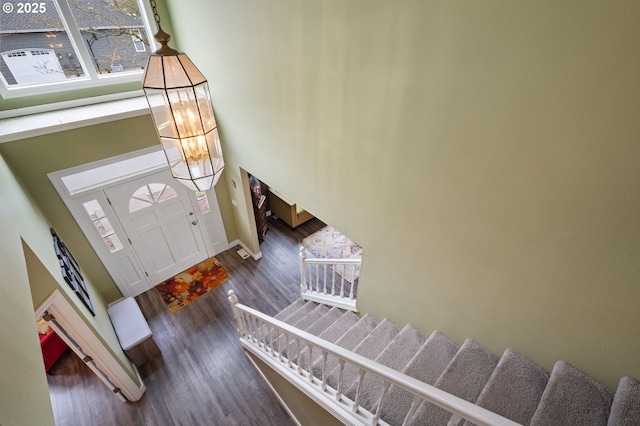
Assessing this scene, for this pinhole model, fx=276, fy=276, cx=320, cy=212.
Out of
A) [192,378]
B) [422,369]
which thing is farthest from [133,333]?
[422,369]

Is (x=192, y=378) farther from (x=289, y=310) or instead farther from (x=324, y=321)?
(x=324, y=321)

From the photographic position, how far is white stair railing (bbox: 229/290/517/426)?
942 mm

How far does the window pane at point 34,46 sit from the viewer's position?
288 cm

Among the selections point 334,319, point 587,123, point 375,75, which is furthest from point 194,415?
point 587,123

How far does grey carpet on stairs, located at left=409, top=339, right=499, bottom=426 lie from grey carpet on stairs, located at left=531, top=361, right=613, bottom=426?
373mm

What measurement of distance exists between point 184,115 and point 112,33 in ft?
9.04

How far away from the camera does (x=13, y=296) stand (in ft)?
4.32

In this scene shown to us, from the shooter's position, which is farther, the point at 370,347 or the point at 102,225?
the point at 102,225

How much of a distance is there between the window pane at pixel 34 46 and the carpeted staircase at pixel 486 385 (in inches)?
170

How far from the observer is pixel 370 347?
236 centimetres

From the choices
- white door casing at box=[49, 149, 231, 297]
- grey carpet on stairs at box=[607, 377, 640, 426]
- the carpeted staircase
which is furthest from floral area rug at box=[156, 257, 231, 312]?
grey carpet on stairs at box=[607, 377, 640, 426]

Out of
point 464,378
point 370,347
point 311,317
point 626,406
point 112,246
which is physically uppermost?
point 626,406

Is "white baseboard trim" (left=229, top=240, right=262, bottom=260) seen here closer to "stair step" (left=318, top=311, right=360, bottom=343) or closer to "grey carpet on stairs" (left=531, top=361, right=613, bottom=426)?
"stair step" (left=318, top=311, right=360, bottom=343)

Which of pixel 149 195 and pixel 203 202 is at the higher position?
pixel 149 195
